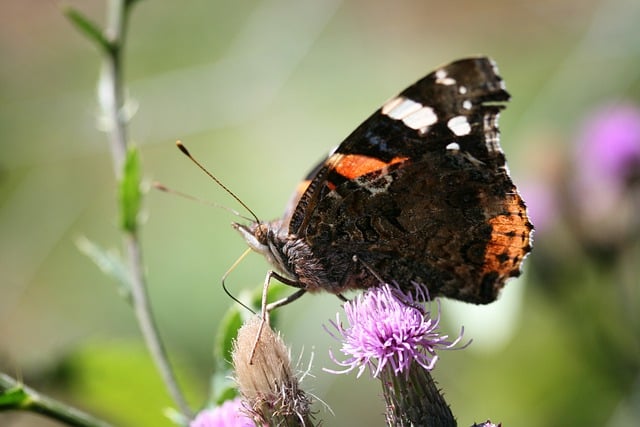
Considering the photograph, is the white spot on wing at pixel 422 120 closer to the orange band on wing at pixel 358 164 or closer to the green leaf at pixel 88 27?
the orange band on wing at pixel 358 164

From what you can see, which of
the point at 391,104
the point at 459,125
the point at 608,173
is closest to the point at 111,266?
the point at 391,104

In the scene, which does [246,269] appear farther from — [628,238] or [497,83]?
[497,83]

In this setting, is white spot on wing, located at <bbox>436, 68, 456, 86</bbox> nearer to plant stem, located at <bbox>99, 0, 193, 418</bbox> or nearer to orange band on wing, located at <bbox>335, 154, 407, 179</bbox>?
orange band on wing, located at <bbox>335, 154, 407, 179</bbox>

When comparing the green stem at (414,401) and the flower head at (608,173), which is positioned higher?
the flower head at (608,173)

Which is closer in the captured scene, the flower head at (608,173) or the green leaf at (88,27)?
the green leaf at (88,27)

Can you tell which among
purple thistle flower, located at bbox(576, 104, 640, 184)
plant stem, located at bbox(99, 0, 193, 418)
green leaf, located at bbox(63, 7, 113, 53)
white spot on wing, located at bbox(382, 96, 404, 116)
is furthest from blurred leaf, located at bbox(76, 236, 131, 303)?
purple thistle flower, located at bbox(576, 104, 640, 184)

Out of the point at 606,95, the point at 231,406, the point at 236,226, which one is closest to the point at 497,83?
the point at 236,226

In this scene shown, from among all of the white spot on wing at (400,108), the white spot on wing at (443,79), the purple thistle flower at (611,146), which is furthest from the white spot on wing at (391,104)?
the purple thistle flower at (611,146)
